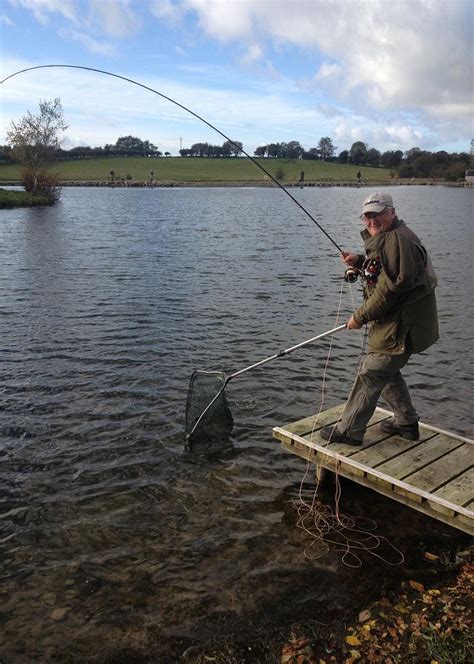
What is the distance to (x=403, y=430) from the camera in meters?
7.09

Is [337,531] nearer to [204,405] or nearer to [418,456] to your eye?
[418,456]

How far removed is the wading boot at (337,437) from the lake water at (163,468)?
787 mm

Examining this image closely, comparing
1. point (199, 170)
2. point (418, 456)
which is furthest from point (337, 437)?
point (199, 170)

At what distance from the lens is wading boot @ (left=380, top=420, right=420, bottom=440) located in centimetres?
704

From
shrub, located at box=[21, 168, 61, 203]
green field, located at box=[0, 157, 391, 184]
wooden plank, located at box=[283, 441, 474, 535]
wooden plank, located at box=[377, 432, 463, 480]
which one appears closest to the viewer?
wooden plank, located at box=[283, 441, 474, 535]

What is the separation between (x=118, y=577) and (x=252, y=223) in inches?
1606

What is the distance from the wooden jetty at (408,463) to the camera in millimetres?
5806

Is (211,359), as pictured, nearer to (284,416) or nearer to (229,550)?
(284,416)

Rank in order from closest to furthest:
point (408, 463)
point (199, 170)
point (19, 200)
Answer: point (408, 463)
point (19, 200)
point (199, 170)

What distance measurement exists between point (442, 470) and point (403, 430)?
81cm

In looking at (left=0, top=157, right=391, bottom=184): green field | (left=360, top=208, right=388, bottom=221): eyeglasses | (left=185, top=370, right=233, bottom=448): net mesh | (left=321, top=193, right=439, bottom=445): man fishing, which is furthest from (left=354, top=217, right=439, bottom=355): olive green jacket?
(left=0, top=157, right=391, bottom=184): green field

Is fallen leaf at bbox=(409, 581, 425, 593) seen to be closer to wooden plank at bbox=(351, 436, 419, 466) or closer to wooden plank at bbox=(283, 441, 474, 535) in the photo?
wooden plank at bbox=(283, 441, 474, 535)

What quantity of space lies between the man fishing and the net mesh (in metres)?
2.17

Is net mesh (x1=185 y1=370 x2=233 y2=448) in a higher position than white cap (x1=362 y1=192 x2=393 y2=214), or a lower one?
lower
